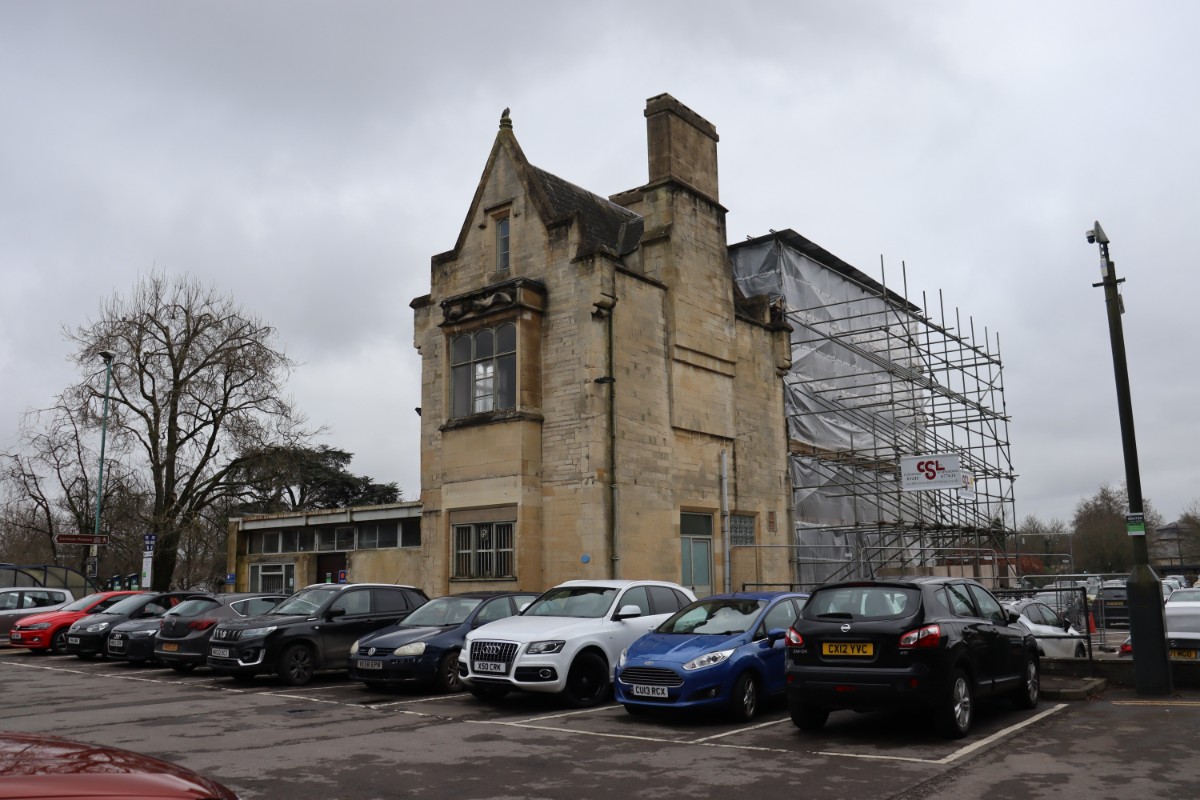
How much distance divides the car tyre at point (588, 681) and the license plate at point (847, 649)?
380 centimetres

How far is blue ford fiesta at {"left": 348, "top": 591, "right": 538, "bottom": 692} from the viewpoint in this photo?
1398 cm

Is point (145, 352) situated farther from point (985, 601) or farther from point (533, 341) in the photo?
point (985, 601)

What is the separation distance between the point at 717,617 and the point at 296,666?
24.6 ft

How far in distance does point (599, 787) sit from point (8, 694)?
38.3 ft

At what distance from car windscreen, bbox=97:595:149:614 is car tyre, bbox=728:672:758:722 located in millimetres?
16200

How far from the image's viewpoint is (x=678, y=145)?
2570 centimetres

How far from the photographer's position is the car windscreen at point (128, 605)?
866 inches

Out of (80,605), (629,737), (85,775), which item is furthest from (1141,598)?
(80,605)

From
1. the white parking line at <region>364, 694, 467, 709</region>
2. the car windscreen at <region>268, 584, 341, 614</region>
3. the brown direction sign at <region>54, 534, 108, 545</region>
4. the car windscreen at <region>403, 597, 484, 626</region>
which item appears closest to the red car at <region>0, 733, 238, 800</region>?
the white parking line at <region>364, 694, 467, 709</region>

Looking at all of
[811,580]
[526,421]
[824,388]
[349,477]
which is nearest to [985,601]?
[526,421]

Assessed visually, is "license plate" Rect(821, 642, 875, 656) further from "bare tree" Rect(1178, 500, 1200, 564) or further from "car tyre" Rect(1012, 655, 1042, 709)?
"bare tree" Rect(1178, 500, 1200, 564)

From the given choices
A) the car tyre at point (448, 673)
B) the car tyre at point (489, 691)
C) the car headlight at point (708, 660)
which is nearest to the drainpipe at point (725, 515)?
the car tyre at point (448, 673)

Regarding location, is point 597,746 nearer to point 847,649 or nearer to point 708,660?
point 708,660

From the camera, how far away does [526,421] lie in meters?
22.8
